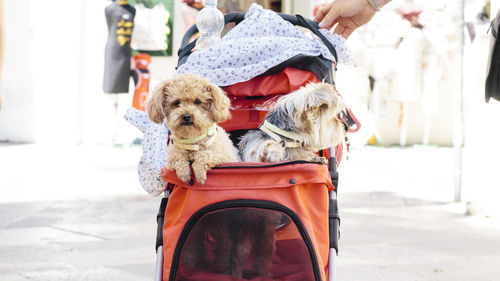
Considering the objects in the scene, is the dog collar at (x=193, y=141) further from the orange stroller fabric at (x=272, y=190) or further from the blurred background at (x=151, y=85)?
the blurred background at (x=151, y=85)

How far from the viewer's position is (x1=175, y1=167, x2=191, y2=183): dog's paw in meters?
1.95

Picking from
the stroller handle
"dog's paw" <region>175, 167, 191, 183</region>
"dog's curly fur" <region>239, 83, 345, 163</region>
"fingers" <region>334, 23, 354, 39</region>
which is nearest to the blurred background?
"fingers" <region>334, 23, 354, 39</region>

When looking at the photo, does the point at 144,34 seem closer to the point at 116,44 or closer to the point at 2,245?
the point at 116,44

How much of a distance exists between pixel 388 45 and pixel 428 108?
4.28 feet

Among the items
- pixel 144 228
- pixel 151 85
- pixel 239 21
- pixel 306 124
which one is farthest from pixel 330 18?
pixel 151 85

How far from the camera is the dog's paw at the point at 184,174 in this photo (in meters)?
1.95

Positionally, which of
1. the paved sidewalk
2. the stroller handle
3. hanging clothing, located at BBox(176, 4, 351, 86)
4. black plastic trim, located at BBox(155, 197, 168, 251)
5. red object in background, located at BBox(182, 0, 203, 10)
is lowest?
the paved sidewalk

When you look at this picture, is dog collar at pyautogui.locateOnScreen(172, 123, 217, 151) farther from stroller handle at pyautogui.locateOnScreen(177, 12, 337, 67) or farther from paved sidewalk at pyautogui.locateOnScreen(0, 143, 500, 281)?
paved sidewalk at pyautogui.locateOnScreen(0, 143, 500, 281)

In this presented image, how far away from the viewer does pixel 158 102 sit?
207cm

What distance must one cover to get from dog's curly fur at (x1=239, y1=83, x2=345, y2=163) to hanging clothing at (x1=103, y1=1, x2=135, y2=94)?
8.49 metres

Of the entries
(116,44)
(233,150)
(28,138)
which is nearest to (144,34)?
(116,44)

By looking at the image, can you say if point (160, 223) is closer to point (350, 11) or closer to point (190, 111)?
point (190, 111)

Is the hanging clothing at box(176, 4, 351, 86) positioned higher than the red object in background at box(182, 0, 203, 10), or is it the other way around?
the red object in background at box(182, 0, 203, 10)

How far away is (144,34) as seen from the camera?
10.4 metres
